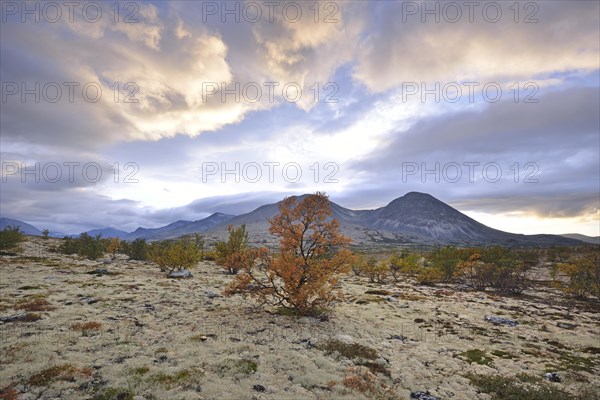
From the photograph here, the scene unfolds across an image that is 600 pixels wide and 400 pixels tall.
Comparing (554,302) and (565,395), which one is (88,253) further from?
(554,302)

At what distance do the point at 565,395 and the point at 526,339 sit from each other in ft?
27.5

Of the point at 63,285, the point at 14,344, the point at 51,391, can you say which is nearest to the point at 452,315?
the point at 51,391

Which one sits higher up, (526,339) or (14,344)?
(14,344)

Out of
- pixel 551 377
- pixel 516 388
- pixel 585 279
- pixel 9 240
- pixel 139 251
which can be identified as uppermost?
pixel 9 240

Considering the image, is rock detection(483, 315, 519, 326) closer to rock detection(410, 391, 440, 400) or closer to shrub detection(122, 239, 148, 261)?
rock detection(410, 391, 440, 400)

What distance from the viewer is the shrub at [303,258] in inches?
680

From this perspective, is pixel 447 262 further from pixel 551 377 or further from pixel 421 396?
pixel 421 396

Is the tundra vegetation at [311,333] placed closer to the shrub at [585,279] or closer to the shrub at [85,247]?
the shrub at [585,279]

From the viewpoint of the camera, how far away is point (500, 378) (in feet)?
35.4

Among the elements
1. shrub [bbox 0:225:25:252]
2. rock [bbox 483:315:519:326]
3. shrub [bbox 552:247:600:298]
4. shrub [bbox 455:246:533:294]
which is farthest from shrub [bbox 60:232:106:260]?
shrub [bbox 552:247:600:298]

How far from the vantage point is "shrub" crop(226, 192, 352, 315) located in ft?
56.6

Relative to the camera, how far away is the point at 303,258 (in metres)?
17.6

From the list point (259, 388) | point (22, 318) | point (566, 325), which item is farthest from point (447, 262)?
point (22, 318)

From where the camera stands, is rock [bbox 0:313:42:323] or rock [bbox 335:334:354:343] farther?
rock [bbox 0:313:42:323]
